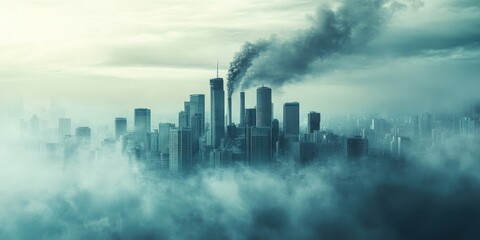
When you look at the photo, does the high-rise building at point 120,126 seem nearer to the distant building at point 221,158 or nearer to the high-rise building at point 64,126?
the high-rise building at point 64,126

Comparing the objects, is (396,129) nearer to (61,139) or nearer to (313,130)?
(313,130)

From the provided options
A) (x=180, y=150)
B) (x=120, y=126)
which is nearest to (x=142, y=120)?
(x=120, y=126)

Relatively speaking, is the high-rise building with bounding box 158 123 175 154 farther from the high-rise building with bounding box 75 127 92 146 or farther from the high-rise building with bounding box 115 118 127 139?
the high-rise building with bounding box 75 127 92 146

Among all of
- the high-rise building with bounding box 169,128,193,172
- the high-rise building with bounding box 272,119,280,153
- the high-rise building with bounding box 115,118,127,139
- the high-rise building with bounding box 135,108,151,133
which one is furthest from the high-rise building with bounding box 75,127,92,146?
the high-rise building with bounding box 272,119,280,153

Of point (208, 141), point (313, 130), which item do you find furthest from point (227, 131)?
point (313, 130)

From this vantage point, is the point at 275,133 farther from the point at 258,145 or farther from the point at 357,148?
the point at 357,148

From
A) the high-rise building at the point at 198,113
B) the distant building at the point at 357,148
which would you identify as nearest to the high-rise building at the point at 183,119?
the high-rise building at the point at 198,113

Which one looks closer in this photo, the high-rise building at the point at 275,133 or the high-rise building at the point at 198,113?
the high-rise building at the point at 275,133
